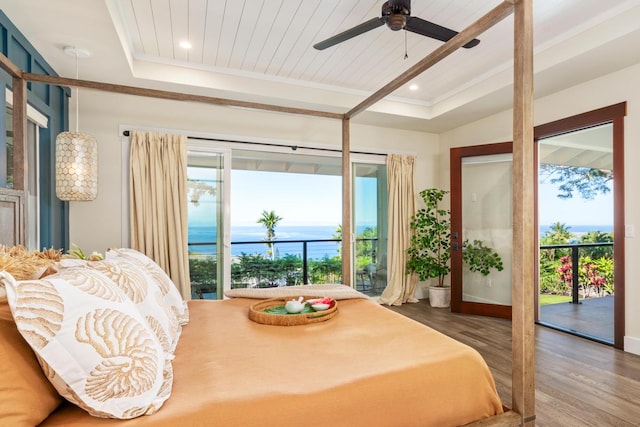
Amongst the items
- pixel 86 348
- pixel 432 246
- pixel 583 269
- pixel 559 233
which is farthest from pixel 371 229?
pixel 86 348

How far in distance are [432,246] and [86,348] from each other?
452cm

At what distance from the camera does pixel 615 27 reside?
8.48 feet

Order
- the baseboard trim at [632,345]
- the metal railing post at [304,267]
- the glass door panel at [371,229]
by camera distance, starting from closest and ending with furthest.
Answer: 1. the baseboard trim at [632,345]
2. the glass door panel at [371,229]
3. the metal railing post at [304,267]

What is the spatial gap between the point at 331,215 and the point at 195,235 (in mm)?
4160

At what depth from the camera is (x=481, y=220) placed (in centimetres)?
435

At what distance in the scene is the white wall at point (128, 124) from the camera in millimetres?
3541

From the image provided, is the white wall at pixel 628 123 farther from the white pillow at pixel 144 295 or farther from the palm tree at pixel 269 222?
the palm tree at pixel 269 222

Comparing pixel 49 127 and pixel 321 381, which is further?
pixel 49 127

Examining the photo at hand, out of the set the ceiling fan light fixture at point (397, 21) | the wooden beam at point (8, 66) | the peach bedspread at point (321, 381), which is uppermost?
the ceiling fan light fixture at point (397, 21)

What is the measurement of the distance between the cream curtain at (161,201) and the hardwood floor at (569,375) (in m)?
2.95

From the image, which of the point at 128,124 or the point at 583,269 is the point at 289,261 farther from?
the point at 583,269

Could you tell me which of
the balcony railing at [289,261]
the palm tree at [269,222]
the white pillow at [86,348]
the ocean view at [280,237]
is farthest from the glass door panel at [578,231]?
the palm tree at [269,222]

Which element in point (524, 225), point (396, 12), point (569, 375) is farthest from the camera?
point (569, 375)

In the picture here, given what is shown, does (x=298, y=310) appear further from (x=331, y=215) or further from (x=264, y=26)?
(x=331, y=215)
